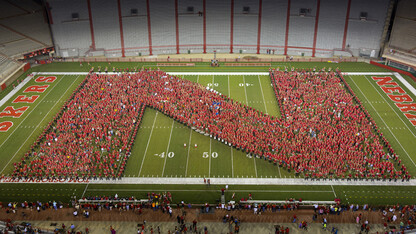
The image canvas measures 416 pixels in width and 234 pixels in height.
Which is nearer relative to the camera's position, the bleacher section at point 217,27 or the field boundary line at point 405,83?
the field boundary line at point 405,83

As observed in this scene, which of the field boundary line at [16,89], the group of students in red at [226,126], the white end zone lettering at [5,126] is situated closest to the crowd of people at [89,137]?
the group of students in red at [226,126]

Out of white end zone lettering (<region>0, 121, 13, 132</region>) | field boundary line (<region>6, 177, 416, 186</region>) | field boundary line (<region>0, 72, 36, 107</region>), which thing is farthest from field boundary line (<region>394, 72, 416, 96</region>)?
field boundary line (<region>0, 72, 36, 107</region>)

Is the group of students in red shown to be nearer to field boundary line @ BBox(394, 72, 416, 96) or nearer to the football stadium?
the football stadium

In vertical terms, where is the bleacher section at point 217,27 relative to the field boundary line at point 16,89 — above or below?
above

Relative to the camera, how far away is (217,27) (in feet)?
184

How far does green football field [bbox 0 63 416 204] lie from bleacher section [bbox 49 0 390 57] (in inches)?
410

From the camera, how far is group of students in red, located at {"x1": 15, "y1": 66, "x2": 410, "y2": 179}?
3041cm

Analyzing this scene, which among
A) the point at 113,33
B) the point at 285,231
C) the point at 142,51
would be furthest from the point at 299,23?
the point at 285,231

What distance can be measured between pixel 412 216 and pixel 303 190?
7683mm

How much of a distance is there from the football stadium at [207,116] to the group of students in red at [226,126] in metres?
0.17

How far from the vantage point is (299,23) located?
5459cm

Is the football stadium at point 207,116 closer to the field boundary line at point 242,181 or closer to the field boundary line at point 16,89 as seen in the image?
the field boundary line at point 242,181

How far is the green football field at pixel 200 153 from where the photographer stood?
1105 inches

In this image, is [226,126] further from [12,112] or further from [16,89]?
[16,89]
